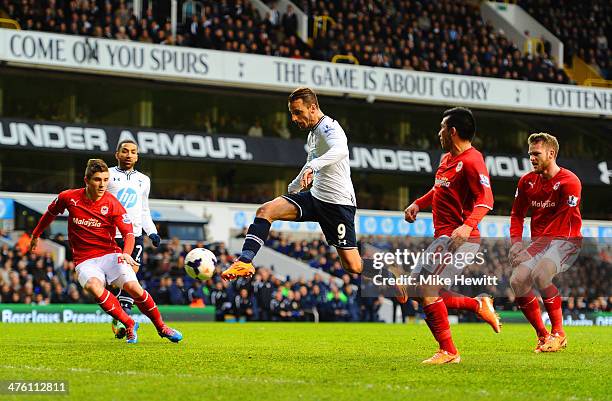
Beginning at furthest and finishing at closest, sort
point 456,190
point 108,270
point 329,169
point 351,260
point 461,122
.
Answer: point 108,270
point 351,260
point 329,169
point 456,190
point 461,122

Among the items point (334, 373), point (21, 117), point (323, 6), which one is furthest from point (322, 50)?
point (334, 373)

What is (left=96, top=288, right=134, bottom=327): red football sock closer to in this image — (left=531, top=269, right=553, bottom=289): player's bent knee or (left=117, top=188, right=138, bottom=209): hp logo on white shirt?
(left=117, top=188, right=138, bottom=209): hp logo on white shirt

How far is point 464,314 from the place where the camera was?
29547 millimetres

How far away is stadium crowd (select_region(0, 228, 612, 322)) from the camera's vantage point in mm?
25125

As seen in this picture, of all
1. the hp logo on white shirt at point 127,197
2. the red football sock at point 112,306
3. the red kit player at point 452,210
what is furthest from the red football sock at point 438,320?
the hp logo on white shirt at point 127,197

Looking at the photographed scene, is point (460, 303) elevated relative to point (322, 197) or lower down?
lower down

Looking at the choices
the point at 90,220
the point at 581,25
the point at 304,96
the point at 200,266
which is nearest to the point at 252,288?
the point at 90,220

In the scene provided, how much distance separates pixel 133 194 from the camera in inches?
524

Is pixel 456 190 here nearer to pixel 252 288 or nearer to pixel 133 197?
pixel 133 197

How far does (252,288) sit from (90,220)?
1603cm

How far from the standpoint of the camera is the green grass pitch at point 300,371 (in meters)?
6.83

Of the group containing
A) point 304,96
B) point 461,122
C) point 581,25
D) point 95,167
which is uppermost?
point 581,25

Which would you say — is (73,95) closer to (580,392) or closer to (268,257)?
(268,257)

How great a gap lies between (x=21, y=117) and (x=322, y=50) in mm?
10218
